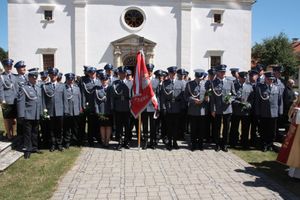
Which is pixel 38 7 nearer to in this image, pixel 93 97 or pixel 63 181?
pixel 93 97

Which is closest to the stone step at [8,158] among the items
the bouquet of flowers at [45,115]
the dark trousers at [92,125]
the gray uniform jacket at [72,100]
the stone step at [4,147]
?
the stone step at [4,147]

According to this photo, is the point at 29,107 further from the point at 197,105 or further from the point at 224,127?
the point at 224,127

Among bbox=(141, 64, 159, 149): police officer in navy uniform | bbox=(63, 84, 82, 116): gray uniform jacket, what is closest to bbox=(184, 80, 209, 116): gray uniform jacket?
bbox=(141, 64, 159, 149): police officer in navy uniform

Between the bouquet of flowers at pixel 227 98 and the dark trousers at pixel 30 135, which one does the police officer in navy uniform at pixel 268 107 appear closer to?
the bouquet of flowers at pixel 227 98

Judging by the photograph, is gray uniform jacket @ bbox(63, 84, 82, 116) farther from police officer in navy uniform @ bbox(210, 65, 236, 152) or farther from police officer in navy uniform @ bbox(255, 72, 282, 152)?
police officer in navy uniform @ bbox(255, 72, 282, 152)

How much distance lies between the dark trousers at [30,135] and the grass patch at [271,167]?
510 centimetres

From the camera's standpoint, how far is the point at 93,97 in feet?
32.5

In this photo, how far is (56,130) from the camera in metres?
9.55

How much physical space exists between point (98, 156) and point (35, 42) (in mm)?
17266

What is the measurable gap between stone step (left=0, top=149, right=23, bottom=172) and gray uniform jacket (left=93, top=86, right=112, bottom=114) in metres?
2.30

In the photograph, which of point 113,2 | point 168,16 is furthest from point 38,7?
point 168,16

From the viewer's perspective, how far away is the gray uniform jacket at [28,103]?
340 inches

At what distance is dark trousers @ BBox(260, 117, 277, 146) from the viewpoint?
9.48m

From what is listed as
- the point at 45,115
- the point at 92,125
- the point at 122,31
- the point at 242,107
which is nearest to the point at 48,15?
the point at 122,31
